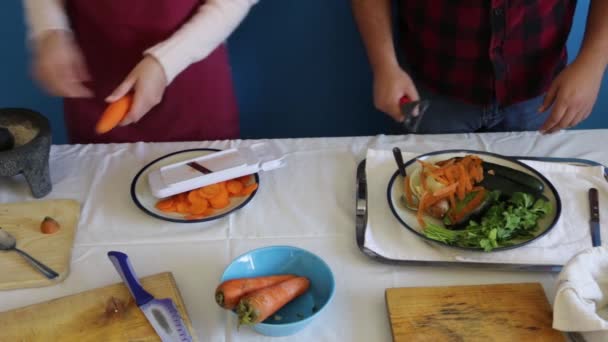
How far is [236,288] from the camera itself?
2.60 feet

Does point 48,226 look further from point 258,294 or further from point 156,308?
point 258,294

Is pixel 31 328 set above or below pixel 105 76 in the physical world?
below

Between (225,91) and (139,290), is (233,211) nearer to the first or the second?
(139,290)

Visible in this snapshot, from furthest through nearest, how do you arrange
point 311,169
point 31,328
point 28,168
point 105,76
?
1. point 105,76
2. point 311,169
3. point 28,168
4. point 31,328

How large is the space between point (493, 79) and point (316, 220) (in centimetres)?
57

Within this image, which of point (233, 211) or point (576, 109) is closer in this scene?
point (233, 211)

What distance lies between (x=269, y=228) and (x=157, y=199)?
0.67ft

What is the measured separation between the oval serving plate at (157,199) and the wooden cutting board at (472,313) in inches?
12.4

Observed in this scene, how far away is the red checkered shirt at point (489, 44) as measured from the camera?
1.23 meters

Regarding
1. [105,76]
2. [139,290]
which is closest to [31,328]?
[139,290]

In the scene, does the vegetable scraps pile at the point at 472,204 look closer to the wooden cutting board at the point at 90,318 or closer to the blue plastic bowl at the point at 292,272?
the blue plastic bowl at the point at 292,272

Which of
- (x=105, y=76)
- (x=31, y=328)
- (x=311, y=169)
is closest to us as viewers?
(x=31, y=328)

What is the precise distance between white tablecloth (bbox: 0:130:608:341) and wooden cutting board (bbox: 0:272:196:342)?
0.13ft

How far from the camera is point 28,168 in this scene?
3.31 feet
